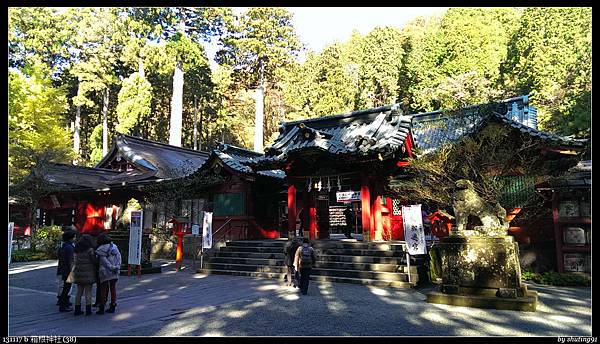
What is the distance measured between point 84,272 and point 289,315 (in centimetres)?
368

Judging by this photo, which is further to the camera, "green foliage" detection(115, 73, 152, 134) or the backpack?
"green foliage" detection(115, 73, 152, 134)

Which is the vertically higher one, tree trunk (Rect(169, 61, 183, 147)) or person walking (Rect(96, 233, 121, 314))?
tree trunk (Rect(169, 61, 183, 147))

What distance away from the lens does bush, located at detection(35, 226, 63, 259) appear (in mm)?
17484

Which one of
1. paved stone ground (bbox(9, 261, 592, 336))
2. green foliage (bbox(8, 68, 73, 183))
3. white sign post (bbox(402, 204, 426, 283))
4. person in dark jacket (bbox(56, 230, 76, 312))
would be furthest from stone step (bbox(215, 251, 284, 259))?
green foliage (bbox(8, 68, 73, 183))

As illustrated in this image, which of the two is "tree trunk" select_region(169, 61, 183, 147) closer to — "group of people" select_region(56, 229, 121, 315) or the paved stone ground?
the paved stone ground

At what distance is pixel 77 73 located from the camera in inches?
1024

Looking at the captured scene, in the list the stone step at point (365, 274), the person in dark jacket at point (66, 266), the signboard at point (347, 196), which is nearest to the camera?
the person in dark jacket at point (66, 266)

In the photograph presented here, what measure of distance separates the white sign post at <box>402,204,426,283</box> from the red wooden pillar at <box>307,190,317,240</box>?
16.6 feet

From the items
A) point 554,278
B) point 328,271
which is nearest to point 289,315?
point 328,271

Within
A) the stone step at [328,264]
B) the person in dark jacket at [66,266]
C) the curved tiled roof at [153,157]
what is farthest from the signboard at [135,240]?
the curved tiled roof at [153,157]

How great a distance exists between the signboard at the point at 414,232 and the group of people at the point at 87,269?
6.90m

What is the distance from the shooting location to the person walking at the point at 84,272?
22.7 feet

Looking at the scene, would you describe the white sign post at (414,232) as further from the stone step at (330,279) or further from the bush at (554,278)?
the bush at (554,278)
